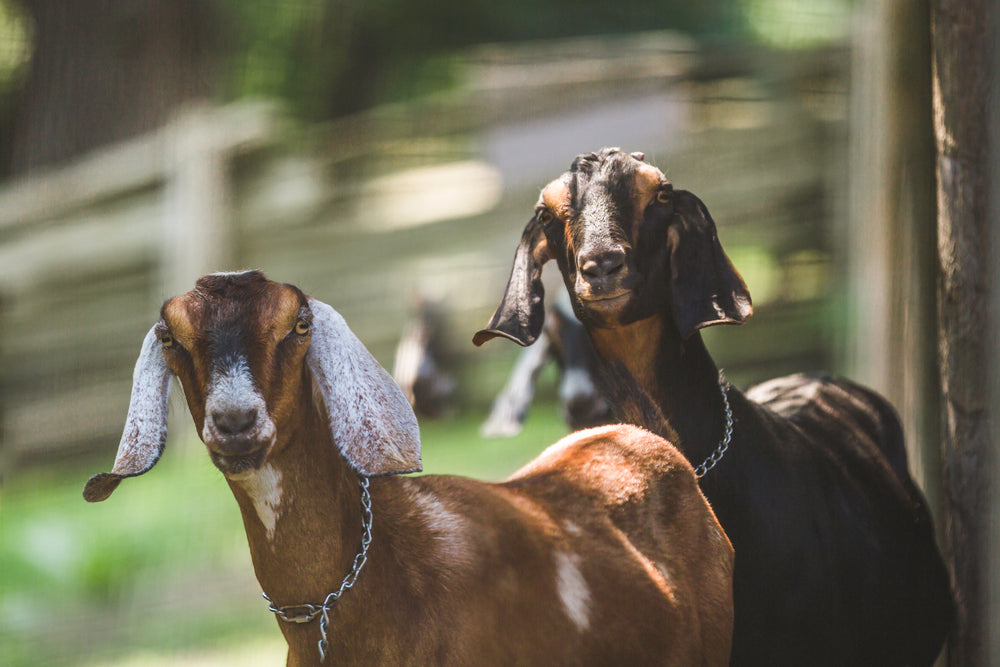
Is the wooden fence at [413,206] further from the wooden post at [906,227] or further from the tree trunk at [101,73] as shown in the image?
the wooden post at [906,227]

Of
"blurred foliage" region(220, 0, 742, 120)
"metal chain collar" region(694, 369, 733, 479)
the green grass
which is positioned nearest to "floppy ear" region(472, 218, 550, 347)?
"metal chain collar" region(694, 369, 733, 479)

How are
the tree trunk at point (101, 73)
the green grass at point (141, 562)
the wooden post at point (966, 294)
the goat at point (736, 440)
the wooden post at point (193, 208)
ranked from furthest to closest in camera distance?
the tree trunk at point (101, 73)
the wooden post at point (193, 208)
the green grass at point (141, 562)
the wooden post at point (966, 294)
the goat at point (736, 440)

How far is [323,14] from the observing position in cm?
1066

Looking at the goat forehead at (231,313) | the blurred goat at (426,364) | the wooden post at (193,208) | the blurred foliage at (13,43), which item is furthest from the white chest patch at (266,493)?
the blurred foliage at (13,43)

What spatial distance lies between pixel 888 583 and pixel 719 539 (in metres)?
0.82

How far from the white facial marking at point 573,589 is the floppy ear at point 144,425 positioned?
1.05 m

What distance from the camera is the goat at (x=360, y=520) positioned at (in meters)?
2.72

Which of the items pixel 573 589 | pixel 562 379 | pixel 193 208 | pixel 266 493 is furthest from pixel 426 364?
pixel 266 493

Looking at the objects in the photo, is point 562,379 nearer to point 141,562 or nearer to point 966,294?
point 966,294

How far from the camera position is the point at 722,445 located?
11.7 ft

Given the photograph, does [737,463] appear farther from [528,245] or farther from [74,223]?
[74,223]

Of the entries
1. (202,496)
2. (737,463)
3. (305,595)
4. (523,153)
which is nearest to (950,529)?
(737,463)

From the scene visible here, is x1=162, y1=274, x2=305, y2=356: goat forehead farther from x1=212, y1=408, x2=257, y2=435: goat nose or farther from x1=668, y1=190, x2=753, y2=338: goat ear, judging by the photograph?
x1=668, y1=190, x2=753, y2=338: goat ear

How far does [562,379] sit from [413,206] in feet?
15.4
